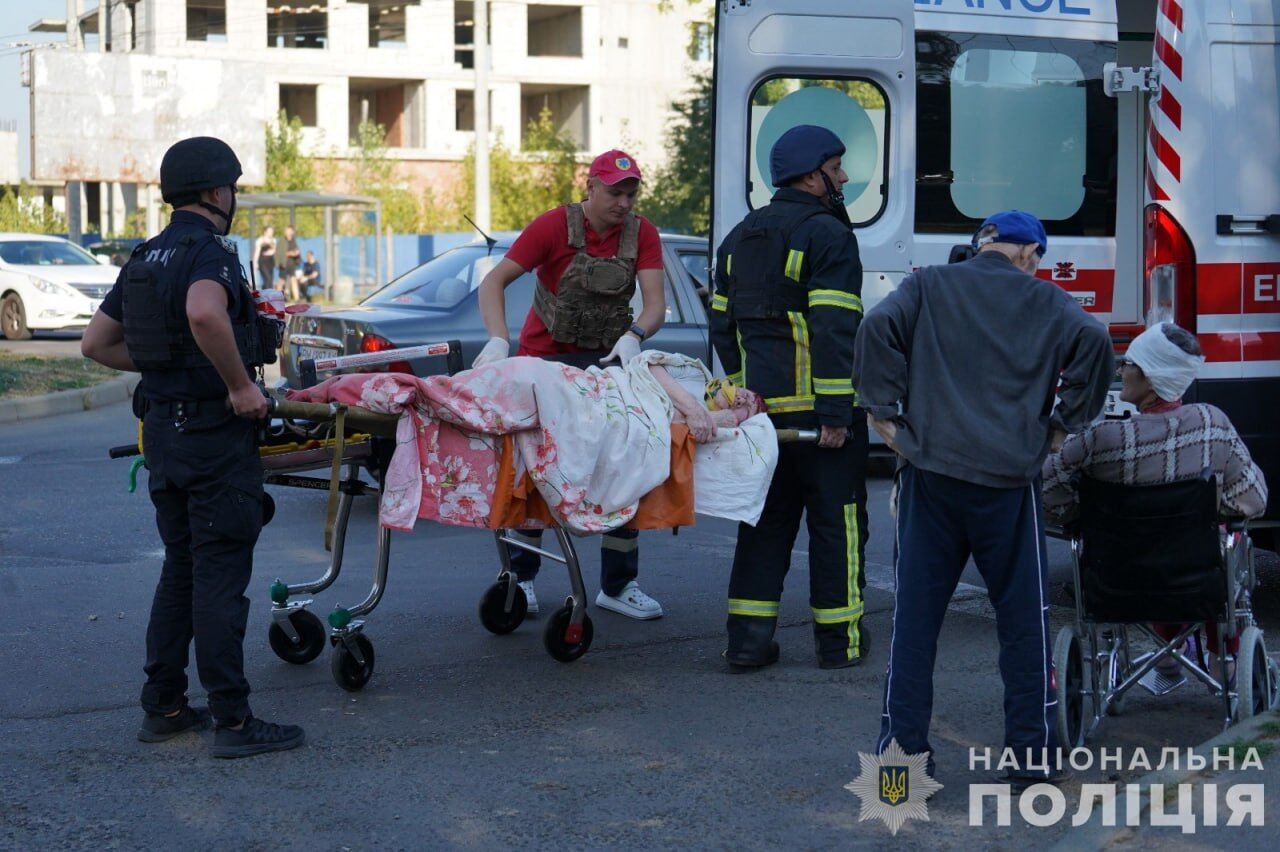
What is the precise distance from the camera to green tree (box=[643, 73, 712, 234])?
95.7 feet

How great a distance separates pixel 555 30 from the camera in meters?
61.7

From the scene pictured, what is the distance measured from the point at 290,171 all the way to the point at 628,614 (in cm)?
4515

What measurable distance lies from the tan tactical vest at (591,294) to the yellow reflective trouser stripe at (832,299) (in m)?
0.89

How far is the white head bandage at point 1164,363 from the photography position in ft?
15.8

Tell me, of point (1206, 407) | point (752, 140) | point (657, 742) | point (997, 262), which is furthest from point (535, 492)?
point (752, 140)

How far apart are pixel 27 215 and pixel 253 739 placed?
4621 centimetres

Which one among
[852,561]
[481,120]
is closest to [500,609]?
[852,561]

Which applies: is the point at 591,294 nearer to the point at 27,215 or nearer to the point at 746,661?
the point at 746,661

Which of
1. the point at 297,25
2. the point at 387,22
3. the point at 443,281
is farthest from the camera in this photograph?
the point at 387,22

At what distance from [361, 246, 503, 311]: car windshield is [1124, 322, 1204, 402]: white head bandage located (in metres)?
5.20

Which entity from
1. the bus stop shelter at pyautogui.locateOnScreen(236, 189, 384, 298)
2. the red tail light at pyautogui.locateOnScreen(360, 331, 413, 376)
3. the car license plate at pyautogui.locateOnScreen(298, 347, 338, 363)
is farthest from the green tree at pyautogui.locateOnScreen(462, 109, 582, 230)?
the red tail light at pyautogui.locateOnScreen(360, 331, 413, 376)

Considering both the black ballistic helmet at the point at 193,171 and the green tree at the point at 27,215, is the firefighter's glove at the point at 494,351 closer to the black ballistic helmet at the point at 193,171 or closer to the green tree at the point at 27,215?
the black ballistic helmet at the point at 193,171

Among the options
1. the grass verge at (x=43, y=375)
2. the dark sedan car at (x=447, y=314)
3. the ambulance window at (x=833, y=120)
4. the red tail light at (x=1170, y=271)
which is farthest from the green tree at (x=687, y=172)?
the red tail light at (x=1170, y=271)

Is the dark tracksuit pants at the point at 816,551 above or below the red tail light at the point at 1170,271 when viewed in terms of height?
below
